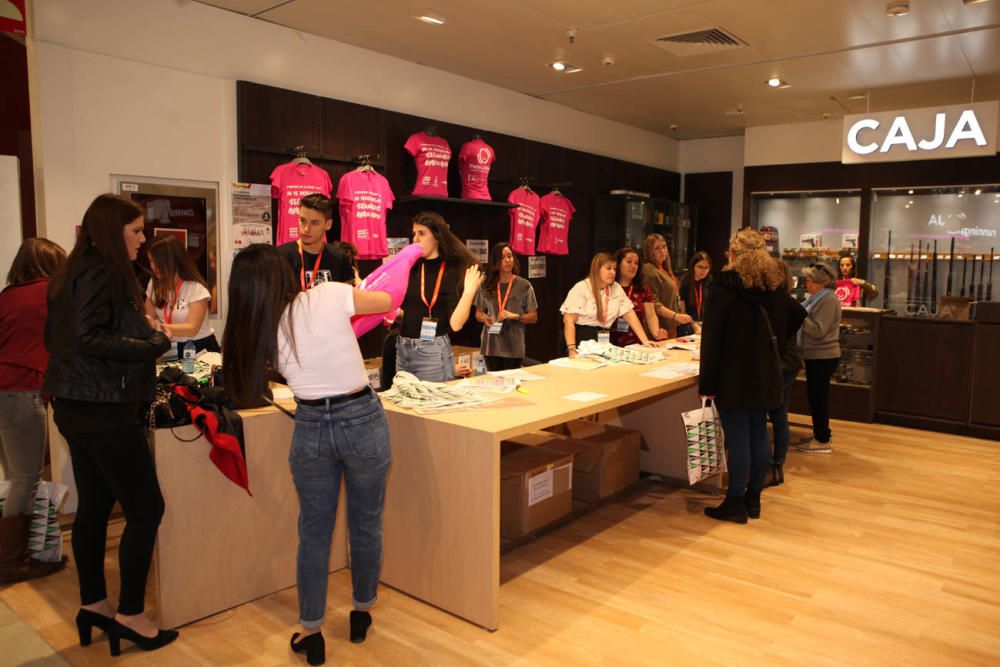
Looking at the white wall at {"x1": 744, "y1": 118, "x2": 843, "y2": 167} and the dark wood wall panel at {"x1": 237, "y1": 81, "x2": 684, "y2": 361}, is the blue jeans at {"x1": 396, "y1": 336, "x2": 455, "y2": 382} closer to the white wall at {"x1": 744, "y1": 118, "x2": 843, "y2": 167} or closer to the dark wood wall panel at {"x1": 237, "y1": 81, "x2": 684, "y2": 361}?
the dark wood wall panel at {"x1": 237, "y1": 81, "x2": 684, "y2": 361}

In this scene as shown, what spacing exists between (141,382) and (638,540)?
255 cm

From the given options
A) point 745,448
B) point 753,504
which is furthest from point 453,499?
point 753,504

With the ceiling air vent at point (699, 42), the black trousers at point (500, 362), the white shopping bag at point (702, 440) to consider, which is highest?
the ceiling air vent at point (699, 42)

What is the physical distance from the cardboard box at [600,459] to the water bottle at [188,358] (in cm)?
195

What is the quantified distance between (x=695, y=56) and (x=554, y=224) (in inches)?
86.7

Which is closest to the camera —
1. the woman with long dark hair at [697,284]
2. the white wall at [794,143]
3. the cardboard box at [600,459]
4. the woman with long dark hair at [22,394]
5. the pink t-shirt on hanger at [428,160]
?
the woman with long dark hair at [22,394]

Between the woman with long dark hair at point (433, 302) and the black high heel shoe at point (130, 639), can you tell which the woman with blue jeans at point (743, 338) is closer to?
the woman with long dark hair at point (433, 302)

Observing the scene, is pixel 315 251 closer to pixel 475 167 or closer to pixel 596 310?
pixel 596 310

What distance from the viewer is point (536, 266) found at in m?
7.64

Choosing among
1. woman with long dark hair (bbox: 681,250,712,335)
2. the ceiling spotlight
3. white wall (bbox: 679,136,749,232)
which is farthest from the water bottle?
white wall (bbox: 679,136,749,232)

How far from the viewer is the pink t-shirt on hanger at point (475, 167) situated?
6465 mm

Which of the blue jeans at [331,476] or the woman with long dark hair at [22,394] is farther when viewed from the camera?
the woman with long dark hair at [22,394]

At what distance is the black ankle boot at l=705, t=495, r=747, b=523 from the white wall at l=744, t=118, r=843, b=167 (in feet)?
18.1

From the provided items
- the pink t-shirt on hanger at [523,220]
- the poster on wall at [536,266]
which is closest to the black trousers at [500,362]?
the pink t-shirt on hanger at [523,220]
